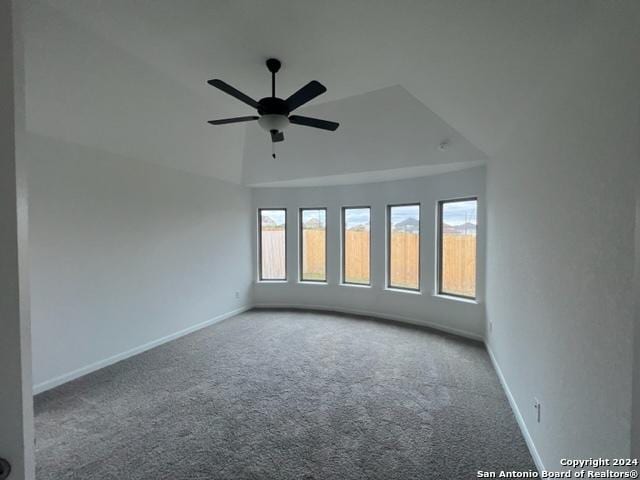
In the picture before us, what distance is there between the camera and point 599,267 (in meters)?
1.18

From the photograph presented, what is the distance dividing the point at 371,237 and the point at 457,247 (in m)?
1.44

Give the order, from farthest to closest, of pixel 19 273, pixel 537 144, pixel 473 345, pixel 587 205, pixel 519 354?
pixel 473 345 < pixel 519 354 < pixel 537 144 < pixel 587 205 < pixel 19 273

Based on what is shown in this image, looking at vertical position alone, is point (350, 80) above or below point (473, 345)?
above

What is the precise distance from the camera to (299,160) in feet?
15.3

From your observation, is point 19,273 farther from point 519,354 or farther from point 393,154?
point 393,154

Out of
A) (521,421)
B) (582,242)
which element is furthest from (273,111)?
(521,421)

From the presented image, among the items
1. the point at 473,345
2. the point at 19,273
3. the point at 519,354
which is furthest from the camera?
the point at 473,345

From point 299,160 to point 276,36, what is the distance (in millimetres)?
2497

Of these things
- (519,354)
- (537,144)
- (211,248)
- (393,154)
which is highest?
(393,154)

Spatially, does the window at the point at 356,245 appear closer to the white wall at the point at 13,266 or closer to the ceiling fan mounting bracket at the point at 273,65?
the ceiling fan mounting bracket at the point at 273,65

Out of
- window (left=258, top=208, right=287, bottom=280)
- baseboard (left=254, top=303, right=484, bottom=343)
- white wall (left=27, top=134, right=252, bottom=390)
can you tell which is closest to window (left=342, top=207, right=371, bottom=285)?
baseboard (left=254, top=303, right=484, bottom=343)

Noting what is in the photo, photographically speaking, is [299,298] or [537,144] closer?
[537,144]

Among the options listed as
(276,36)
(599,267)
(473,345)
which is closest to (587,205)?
(599,267)

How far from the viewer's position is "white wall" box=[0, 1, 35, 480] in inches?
26.2
